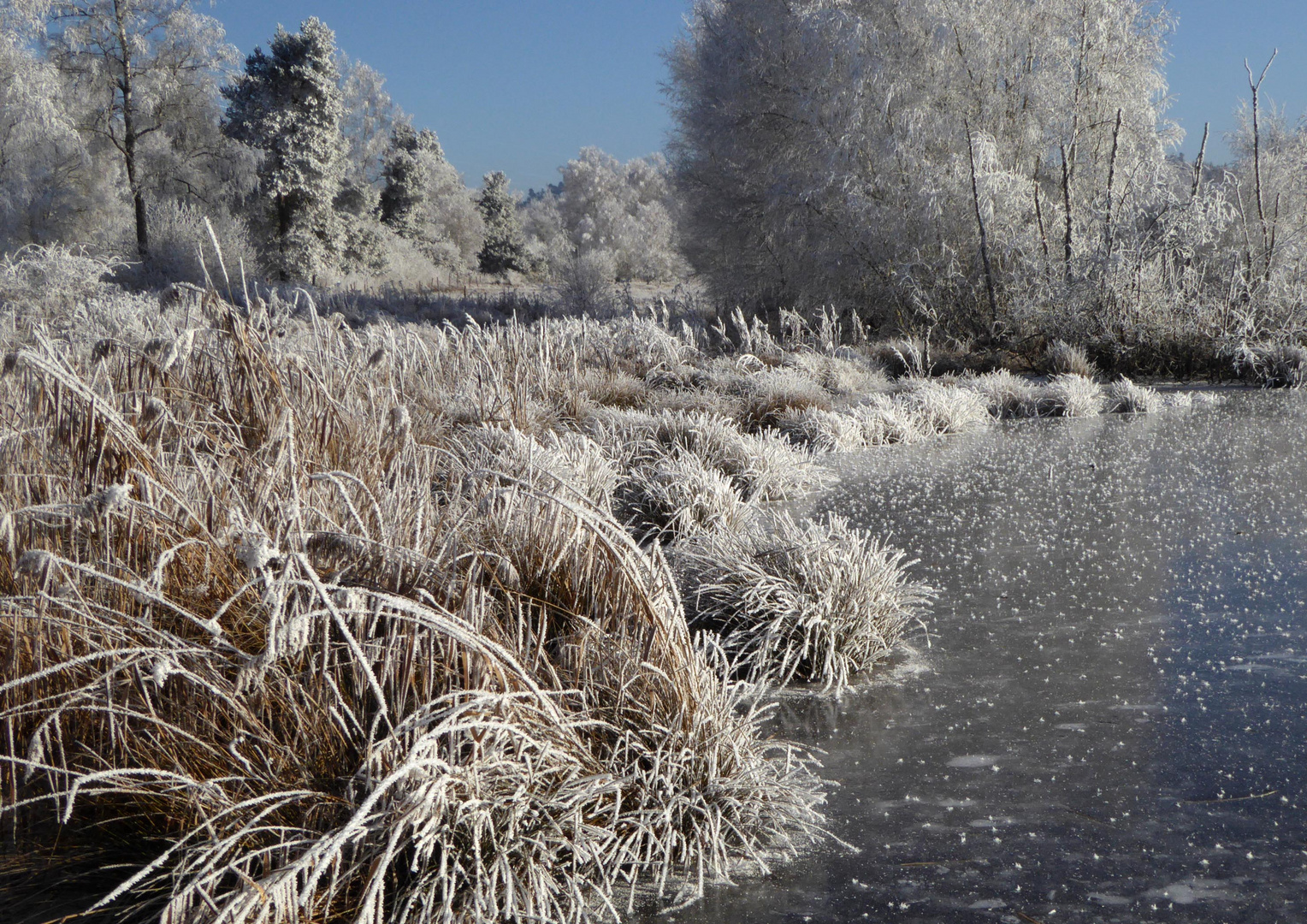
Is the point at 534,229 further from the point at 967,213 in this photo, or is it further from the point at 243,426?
the point at 243,426

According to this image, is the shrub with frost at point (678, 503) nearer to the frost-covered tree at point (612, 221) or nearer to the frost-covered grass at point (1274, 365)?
the frost-covered grass at point (1274, 365)

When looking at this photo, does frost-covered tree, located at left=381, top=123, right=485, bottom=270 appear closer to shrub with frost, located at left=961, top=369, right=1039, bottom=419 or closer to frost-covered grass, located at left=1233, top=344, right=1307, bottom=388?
shrub with frost, located at left=961, top=369, right=1039, bottom=419

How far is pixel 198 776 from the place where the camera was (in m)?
1.58

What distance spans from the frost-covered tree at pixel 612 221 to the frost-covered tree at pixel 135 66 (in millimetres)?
11321

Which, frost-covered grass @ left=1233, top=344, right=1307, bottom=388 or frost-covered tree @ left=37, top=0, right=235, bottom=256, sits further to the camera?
frost-covered tree @ left=37, top=0, right=235, bottom=256

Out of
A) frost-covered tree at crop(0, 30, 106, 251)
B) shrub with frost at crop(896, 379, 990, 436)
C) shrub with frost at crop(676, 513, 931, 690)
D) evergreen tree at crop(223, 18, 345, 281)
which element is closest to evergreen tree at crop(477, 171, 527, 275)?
evergreen tree at crop(223, 18, 345, 281)

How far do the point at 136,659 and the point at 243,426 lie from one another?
1.72 metres

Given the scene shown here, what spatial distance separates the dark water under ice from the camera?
5.52 feet

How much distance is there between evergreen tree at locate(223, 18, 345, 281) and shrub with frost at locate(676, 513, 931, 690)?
22.6 m

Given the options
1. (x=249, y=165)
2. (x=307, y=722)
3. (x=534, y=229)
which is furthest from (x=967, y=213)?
(x=534, y=229)

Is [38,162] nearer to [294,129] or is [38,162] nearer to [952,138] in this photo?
[294,129]

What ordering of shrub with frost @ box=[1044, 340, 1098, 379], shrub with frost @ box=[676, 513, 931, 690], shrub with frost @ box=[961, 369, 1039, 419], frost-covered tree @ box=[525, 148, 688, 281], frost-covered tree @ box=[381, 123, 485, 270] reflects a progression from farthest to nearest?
frost-covered tree @ box=[525, 148, 688, 281], frost-covered tree @ box=[381, 123, 485, 270], shrub with frost @ box=[1044, 340, 1098, 379], shrub with frost @ box=[961, 369, 1039, 419], shrub with frost @ box=[676, 513, 931, 690]

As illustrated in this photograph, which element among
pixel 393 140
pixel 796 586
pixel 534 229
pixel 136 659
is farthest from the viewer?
pixel 534 229

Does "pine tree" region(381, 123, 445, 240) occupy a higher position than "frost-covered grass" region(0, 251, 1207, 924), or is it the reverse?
"pine tree" region(381, 123, 445, 240)
